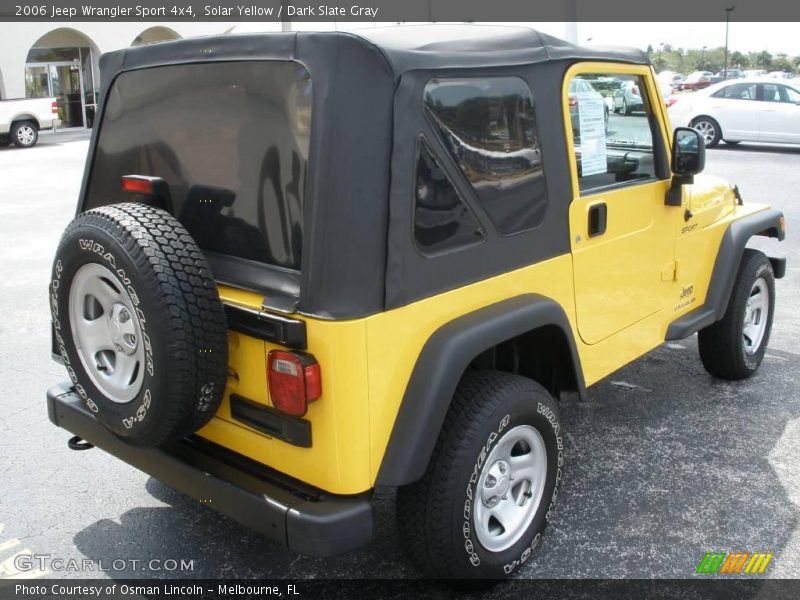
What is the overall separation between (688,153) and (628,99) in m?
0.38

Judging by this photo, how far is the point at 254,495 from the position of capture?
242cm

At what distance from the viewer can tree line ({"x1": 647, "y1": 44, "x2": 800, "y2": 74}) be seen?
8544cm

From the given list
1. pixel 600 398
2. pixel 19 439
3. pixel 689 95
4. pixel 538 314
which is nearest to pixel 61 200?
pixel 19 439

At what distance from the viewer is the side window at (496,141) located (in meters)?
2.57

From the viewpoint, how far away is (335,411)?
229 centimetres

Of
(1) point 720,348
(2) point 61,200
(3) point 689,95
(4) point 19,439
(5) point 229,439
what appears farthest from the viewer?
(3) point 689,95

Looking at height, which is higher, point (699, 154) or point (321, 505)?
point (699, 154)

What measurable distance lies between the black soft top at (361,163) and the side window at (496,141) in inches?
2.8

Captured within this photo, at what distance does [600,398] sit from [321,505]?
257 cm

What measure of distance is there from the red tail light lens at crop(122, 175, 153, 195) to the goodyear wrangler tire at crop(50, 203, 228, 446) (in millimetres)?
217

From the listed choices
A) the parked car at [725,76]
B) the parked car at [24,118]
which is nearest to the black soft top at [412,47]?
the parked car at [24,118]

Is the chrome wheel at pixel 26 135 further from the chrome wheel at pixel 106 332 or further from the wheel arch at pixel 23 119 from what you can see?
the chrome wheel at pixel 106 332

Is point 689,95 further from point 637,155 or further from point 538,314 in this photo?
Result: point 538,314

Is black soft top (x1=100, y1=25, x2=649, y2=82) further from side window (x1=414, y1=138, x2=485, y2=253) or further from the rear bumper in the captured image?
the rear bumper
